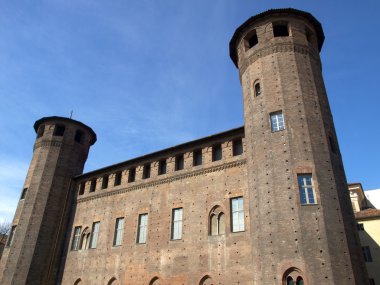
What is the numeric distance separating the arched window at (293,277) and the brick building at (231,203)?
0.03 meters

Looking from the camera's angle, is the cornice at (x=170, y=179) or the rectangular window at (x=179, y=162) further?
the rectangular window at (x=179, y=162)

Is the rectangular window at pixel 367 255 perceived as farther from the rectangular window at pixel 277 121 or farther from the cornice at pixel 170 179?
the rectangular window at pixel 277 121

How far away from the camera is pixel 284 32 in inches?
677

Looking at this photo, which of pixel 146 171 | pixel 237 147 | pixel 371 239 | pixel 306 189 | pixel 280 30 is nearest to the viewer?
pixel 306 189

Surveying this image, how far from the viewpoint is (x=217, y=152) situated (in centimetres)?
1714

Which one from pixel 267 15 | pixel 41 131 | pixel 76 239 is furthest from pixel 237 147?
pixel 41 131

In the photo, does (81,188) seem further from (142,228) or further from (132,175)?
(142,228)

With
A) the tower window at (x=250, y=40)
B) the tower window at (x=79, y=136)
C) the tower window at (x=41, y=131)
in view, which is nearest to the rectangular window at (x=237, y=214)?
the tower window at (x=250, y=40)

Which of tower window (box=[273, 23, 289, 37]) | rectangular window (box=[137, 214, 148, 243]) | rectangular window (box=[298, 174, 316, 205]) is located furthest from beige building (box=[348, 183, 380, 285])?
rectangular window (box=[137, 214, 148, 243])

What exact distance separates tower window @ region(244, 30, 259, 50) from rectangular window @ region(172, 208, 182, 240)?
29.2 ft

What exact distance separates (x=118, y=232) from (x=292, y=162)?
10.4 metres

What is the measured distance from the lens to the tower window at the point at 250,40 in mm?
17281

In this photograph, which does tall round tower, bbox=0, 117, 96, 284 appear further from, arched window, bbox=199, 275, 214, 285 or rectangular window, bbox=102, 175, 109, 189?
arched window, bbox=199, 275, 214, 285

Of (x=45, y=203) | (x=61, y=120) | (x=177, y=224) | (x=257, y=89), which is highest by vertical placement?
(x=61, y=120)
